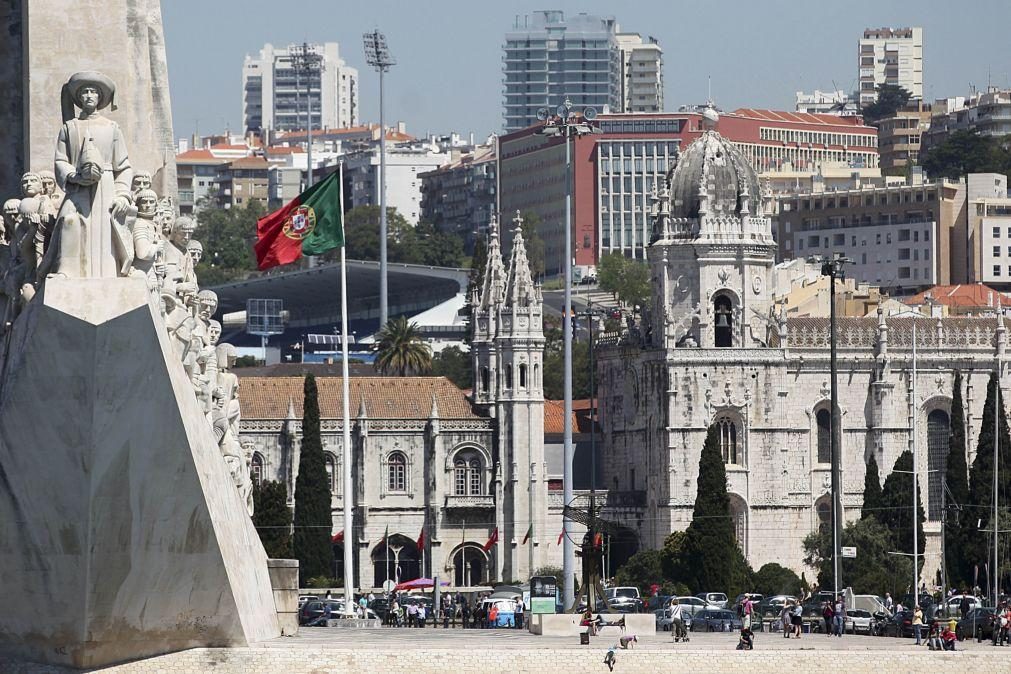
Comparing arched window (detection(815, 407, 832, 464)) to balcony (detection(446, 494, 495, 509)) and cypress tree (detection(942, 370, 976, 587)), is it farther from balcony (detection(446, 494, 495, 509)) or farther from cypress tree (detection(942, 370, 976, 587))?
balcony (detection(446, 494, 495, 509))

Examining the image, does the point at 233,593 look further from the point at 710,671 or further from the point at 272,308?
the point at 272,308

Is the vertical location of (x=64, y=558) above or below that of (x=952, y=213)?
below

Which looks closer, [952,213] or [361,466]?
[361,466]

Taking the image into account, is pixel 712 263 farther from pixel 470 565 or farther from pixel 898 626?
pixel 898 626

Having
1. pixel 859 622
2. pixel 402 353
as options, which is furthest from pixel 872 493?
pixel 859 622

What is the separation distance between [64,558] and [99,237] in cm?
417

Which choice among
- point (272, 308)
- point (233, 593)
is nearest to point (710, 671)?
point (233, 593)

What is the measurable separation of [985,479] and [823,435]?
1395cm

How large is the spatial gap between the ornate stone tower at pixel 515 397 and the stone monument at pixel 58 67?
7022 centimetres

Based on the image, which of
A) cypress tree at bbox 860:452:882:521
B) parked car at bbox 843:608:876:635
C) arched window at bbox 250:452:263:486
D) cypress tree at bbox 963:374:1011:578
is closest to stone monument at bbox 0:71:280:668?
parked car at bbox 843:608:876:635

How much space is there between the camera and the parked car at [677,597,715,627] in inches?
2913

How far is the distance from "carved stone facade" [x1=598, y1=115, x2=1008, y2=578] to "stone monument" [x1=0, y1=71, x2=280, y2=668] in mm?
71024

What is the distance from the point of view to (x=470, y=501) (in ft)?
372

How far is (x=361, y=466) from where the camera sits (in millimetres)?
113250
